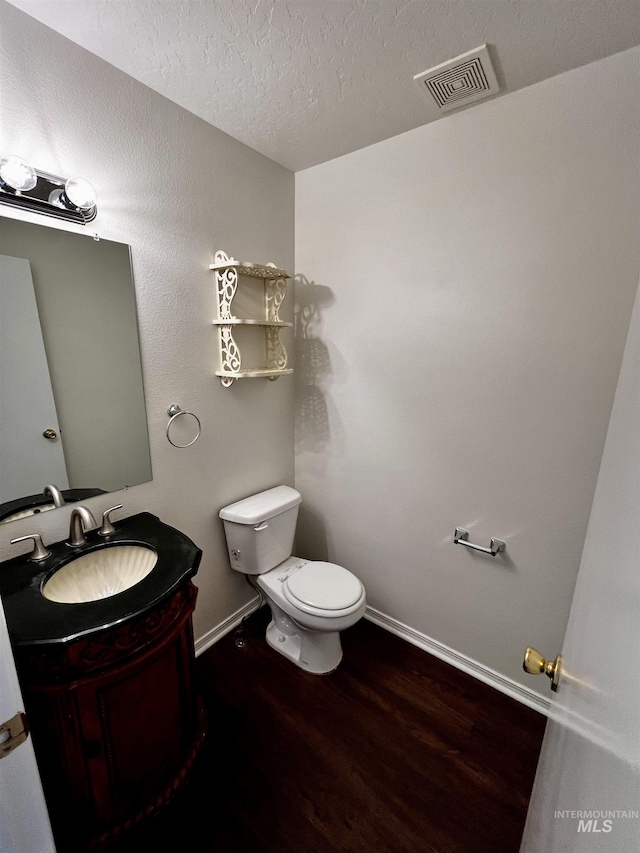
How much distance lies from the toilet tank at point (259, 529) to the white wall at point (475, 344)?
0.32 m

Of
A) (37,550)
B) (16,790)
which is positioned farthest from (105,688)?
(37,550)

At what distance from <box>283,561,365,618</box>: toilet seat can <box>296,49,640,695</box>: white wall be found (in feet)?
0.98

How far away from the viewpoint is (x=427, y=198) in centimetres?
155

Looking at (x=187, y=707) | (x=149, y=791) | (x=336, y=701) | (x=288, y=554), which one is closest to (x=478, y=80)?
(x=288, y=554)

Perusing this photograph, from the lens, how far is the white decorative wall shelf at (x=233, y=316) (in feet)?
5.22

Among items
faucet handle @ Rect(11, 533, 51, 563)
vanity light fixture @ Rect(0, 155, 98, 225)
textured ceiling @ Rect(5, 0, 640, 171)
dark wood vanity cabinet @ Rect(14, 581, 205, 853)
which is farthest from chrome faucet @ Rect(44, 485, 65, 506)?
textured ceiling @ Rect(5, 0, 640, 171)

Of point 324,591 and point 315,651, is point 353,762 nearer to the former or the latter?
point 315,651

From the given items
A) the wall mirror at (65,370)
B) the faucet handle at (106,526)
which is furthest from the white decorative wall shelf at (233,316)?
the faucet handle at (106,526)

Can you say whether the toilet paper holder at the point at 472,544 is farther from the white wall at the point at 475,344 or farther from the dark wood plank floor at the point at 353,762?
the dark wood plank floor at the point at 353,762

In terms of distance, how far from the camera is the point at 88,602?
1.01 metres

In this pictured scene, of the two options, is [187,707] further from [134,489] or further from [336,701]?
[134,489]

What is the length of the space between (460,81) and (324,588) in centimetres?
208

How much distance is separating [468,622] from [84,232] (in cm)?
226

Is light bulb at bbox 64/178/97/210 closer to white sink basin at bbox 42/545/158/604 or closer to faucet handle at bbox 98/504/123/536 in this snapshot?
faucet handle at bbox 98/504/123/536
